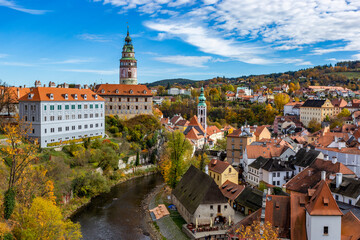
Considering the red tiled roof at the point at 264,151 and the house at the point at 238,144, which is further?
the house at the point at 238,144

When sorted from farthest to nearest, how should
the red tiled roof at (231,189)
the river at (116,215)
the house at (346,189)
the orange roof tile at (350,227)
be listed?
the red tiled roof at (231,189), the river at (116,215), the house at (346,189), the orange roof tile at (350,227)

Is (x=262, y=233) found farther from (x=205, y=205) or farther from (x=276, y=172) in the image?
(x=276, y=172)

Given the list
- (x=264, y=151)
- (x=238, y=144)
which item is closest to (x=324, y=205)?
(x=264, y=151)

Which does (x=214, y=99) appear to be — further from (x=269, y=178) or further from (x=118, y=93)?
(x=269, y=178)

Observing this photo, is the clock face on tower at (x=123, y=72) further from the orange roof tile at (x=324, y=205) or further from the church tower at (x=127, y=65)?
the orange roof tile at (x=324, y=205)

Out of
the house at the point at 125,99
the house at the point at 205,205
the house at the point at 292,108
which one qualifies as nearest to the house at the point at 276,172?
the house at the point at 205,205

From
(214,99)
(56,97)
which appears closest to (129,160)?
(56,97)
